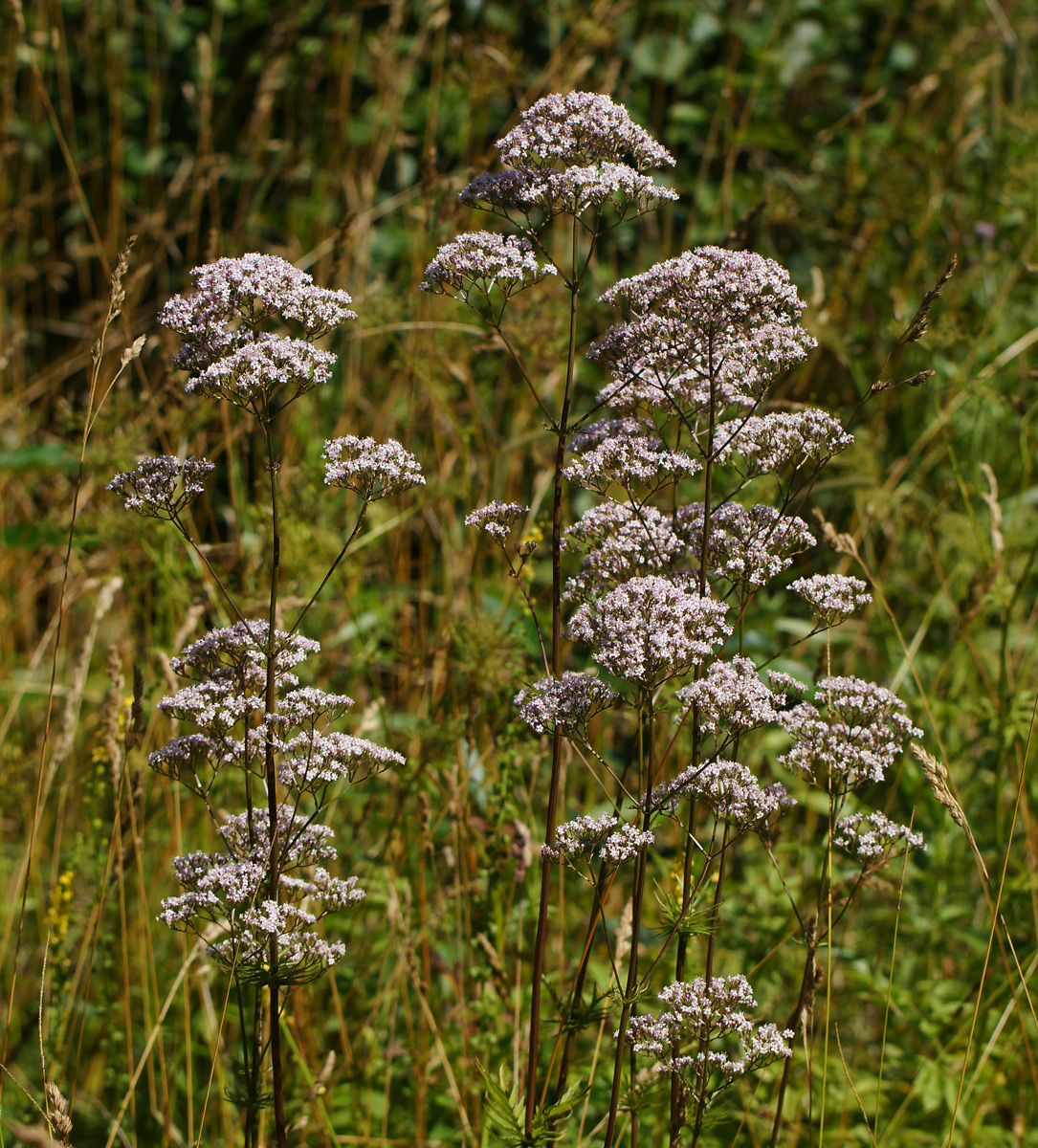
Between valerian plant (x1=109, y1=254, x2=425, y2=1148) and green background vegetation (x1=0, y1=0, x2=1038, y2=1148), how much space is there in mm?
539

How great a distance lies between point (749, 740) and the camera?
4.88 m

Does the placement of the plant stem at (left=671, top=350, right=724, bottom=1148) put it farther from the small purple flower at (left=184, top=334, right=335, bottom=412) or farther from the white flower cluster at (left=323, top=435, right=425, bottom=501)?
the small purple flower at (left=184, top=334, right=335, bottom=412)

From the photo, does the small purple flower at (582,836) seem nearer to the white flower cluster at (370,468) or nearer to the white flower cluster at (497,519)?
the white flower cluster at (497,519)

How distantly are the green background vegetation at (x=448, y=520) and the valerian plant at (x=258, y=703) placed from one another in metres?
0.54

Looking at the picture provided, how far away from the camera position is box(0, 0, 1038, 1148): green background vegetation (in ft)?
11.5

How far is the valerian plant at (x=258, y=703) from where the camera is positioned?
213 cm

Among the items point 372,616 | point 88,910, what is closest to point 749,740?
point 372,616

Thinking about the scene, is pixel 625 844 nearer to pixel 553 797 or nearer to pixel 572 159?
pixel 553 797

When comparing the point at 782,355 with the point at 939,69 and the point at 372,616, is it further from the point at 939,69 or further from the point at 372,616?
the point at 939,69

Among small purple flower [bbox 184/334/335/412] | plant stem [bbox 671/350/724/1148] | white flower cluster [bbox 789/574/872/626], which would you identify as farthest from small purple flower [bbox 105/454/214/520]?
white flower cluster [bbox 789/574/872/626]

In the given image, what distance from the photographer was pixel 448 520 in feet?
15.4

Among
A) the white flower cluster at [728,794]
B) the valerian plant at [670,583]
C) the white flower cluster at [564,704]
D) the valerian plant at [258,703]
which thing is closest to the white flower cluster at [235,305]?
the valerian plant at [258,703]

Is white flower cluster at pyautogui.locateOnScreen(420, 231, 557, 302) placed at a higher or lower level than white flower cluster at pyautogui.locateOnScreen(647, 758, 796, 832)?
higher

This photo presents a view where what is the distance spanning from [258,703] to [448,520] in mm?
2507
